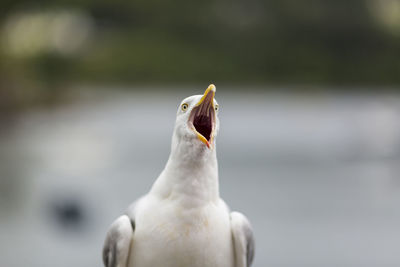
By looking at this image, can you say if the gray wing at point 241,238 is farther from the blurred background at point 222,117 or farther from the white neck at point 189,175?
the blurred background at point 222,117

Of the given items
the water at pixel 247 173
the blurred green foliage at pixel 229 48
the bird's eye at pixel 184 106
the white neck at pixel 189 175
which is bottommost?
the white neck at pixel 189 175

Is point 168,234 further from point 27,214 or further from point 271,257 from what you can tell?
point 27,214

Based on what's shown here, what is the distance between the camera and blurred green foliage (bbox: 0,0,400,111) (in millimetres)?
22438

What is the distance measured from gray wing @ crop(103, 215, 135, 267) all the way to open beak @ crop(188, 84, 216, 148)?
0.33m

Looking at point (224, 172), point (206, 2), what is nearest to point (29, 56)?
point (206, 2)

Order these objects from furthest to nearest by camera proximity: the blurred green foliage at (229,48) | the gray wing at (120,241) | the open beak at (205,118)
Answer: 1. the blurred green foliage at (229,48)
2. the gray wing at (120,241)
3. the open beak at (205,118)

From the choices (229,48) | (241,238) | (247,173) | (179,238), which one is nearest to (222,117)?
(229,48)

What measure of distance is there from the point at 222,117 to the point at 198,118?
1936cm

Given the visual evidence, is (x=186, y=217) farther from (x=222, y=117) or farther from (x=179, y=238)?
(x=222, y=117)

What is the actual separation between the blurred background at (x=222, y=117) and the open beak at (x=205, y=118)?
4087 millimetres

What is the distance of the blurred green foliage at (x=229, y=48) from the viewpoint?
2244 centimetres

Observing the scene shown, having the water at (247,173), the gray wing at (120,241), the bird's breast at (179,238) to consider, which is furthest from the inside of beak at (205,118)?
the water at (247,173)

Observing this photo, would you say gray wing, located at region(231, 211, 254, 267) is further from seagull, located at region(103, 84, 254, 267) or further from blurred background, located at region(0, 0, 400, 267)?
blurred background, located at region(0, 0, 400, 267)

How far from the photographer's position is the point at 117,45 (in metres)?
25.5
